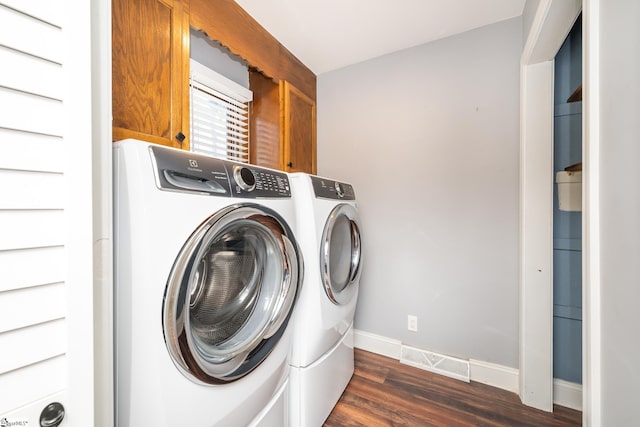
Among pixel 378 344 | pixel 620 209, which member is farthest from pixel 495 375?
pixel 620 209

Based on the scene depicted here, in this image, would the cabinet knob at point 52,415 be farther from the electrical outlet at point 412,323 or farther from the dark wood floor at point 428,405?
the electrical outlet at point 412,323

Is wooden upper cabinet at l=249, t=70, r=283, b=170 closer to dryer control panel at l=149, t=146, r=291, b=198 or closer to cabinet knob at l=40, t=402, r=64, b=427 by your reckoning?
dryer control panel at l=149, t=146, r=291, b=198

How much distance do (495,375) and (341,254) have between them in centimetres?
128

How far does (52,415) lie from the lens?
438 millimetres

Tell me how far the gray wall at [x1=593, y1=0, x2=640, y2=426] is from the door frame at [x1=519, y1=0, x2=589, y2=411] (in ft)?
2.98

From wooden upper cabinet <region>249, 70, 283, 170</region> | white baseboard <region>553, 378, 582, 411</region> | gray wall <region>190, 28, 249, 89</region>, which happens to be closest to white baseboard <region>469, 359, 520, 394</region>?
white baseboard <region>553, 378, 582, 411</region>

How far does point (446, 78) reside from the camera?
1.80 m

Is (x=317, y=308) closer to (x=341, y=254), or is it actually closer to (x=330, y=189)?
(x=341, y=254)

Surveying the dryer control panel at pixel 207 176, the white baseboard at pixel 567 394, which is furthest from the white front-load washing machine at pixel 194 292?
the white baseboard at pixel 567 394

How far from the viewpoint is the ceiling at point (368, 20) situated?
4.94 ft

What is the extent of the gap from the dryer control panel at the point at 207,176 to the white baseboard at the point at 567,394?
1978 mm

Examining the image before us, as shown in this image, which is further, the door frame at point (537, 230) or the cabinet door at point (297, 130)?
the cabinet door at point (297, 130)

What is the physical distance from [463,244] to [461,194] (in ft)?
1.13

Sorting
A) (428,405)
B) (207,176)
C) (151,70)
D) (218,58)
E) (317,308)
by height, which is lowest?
(428,405)
